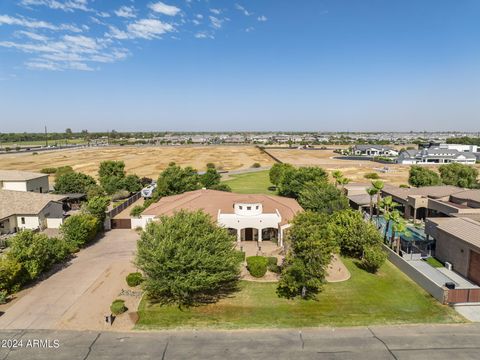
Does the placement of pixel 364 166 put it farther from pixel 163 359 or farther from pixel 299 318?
pixel 163 359

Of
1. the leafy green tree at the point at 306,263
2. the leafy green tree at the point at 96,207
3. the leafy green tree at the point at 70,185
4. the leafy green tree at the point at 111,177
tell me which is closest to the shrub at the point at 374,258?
the leafy green tree at the point at 306,263

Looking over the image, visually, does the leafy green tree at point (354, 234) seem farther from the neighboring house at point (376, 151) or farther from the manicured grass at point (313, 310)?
the neighboring house at point (376, 151)

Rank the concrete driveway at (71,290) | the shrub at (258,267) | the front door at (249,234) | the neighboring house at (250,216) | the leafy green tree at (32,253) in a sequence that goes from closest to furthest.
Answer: the concrete driveway at (71,290)
the leafy green tree at (32,253)
the shrub at (258,267)
the neighboring house at (250,216)
the front door at (249,234)

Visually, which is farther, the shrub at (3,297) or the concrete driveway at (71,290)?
the shrub at (3,297)

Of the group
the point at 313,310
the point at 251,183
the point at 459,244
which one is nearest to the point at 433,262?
the point at 459,244

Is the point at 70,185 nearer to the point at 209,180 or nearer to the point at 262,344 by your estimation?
the point at 209,180

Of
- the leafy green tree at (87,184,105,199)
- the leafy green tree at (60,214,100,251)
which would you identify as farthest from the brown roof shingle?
the leafy green tree at (87,184,105,199)
